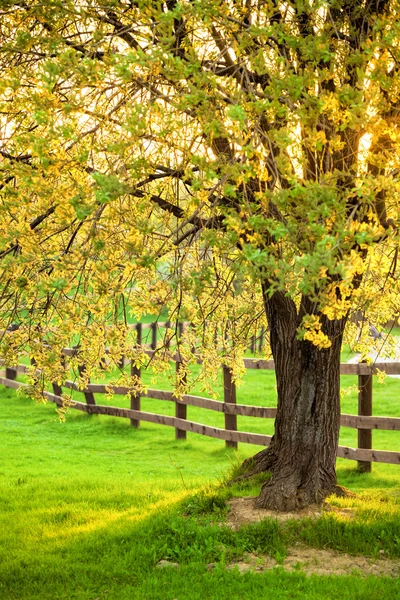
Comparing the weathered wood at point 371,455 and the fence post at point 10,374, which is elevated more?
the fence post at point 10,374

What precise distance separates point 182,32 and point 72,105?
5.34ft

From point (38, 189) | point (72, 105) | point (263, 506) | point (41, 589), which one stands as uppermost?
point (72, 105)

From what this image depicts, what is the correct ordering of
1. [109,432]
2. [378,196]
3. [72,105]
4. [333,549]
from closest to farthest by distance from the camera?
[72,105] → [333,549] → [378,196] → [109,432]

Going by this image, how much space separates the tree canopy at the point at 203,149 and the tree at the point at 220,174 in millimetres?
29

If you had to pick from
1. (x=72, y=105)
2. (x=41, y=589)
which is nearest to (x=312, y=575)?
(x=41, y=589)

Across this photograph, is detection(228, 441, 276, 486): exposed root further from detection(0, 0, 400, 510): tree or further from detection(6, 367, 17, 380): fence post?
detection(6, 367, 17, 380): fence post

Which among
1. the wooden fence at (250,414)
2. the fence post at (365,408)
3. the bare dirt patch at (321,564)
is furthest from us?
the fence post at (365,408)

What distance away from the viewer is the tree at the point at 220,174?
17.2ft

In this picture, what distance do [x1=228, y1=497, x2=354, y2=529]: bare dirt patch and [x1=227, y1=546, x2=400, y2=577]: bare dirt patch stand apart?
0.55 meters

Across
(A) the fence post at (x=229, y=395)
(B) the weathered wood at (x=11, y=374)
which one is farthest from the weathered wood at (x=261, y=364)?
(B) the weathered wood at (x=11, y=374)

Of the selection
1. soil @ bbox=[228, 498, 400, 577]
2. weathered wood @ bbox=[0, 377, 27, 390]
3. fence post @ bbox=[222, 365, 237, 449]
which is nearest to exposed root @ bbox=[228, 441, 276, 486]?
soil @ bbox=[228, 498, 400, 577]

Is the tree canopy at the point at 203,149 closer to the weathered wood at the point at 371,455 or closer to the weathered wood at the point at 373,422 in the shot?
the weathered wood at the point at 373,422

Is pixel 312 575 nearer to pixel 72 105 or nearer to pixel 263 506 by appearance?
pixel 263 506

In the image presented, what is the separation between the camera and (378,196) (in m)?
8.04
